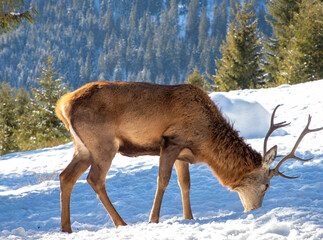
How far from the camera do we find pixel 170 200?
6.18m

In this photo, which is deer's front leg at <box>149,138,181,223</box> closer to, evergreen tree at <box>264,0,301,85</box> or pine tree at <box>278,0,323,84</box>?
pine tree at <box>278,0,323,84</box>

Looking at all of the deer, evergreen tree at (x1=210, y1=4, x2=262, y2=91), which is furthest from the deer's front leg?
evergreen tree at (x1=210, y1=4, x2=262, y2=91)

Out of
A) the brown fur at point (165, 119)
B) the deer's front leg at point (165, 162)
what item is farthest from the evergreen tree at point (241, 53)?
the deer's front leg at point (165, 162)

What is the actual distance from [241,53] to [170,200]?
81.5ft

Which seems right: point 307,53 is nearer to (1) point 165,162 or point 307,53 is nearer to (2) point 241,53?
(2) point 241,53

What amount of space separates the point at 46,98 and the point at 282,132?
15109 mm

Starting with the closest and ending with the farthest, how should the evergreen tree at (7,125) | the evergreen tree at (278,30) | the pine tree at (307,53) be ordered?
the pine tree at (307,53), the evergreen tree at (7,125), the evergreen tree at (278,30)

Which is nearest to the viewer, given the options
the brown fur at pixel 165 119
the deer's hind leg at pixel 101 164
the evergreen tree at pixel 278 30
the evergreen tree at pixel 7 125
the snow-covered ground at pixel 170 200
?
the snow-covered ground at pixel 170 200

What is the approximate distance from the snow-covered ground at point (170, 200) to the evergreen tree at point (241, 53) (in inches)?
753

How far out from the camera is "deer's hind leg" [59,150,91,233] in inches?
184

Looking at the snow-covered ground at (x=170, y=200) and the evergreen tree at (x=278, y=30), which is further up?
the evergreen tree at (x=278, y=30)

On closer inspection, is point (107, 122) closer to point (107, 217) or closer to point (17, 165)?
point (107, 217)

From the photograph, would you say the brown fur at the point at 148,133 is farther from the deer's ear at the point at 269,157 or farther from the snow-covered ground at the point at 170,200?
the snow-covered ground at the point at 170,200

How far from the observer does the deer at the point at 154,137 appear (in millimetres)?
4680
